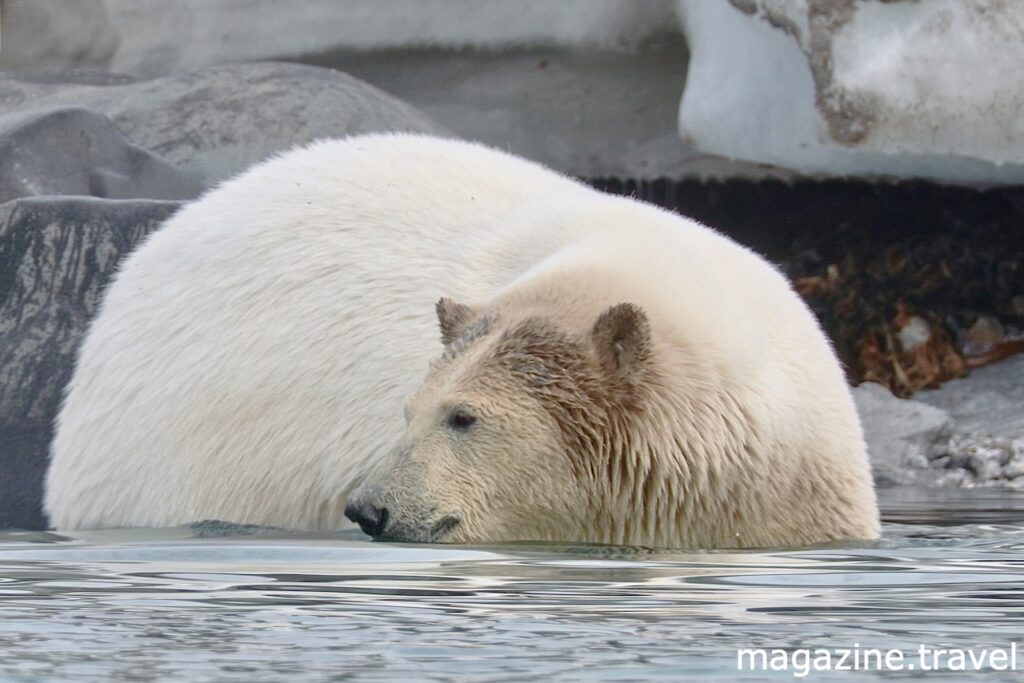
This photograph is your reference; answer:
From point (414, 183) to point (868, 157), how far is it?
3.59 m

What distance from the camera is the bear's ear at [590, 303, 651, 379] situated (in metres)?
4.09

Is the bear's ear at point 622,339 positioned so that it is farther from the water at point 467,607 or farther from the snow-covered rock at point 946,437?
the snow-covered rock at point 946,437

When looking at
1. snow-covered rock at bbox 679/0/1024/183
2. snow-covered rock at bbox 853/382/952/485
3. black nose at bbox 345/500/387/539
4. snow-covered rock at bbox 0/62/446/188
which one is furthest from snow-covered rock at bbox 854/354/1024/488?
black nose at bbox 345/500/387/539

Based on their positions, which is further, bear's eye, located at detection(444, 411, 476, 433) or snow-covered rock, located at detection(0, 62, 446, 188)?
snow-covered rock, located at detection(0, 62, 446, 188)

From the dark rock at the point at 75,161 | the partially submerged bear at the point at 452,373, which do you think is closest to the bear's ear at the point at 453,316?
the partially submerged bear at the point at 452,373

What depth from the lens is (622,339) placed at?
413 cm

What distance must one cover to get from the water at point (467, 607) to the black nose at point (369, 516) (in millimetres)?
51

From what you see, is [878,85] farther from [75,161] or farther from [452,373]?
[452,373]

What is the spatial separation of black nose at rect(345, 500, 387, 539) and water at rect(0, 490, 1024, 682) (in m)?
0.05

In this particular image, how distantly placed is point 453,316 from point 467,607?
1.34m

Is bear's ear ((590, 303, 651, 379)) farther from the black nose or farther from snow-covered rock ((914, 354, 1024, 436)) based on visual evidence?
snow-covered rock ((914, 354, 1024, 436))

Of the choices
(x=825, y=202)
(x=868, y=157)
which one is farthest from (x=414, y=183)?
(x=825, y=202)

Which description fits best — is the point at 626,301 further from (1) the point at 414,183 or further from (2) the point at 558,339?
(1) the point at 414,183

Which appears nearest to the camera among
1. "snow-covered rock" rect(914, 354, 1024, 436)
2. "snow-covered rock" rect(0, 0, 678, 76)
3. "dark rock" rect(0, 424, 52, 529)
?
"dark rock" rect(0, 424, 52, 529)
